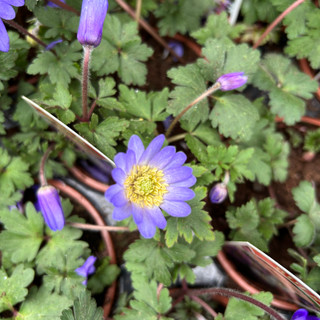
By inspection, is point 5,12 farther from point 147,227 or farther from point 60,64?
point 147,227

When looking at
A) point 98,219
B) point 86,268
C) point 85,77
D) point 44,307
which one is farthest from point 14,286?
point 85,77

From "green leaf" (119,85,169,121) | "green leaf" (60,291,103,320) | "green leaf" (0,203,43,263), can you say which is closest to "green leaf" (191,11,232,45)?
"green leaf" (119,85,169,121)

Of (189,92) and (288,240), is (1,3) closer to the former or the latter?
(189,92)

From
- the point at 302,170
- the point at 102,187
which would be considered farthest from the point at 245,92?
the point at 102,187

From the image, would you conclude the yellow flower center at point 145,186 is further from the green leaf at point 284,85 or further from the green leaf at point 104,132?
the green leaf at point 284,85

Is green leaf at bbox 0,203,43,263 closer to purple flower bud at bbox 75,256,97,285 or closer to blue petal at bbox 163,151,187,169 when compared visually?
purple flower bud at bbox 75,256,97,285
